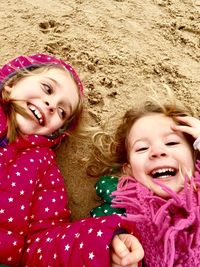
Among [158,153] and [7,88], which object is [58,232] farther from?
[7,88]

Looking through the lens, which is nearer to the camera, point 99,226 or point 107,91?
point 99,226

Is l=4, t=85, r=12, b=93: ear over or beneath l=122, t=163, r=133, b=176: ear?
over

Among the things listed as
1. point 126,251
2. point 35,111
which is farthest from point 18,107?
point 126,251

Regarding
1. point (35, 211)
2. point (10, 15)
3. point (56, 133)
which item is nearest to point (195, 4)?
point (10, 15)

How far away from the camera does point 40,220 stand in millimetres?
1611

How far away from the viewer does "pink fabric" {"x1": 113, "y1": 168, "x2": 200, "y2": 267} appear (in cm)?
139

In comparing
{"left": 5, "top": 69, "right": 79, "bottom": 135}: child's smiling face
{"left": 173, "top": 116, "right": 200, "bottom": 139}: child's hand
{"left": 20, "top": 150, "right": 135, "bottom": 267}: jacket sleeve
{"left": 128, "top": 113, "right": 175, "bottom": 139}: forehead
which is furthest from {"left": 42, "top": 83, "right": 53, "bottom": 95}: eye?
{"left": 173, "top": 116, "right": 200, "bottom": 139}: child's hand

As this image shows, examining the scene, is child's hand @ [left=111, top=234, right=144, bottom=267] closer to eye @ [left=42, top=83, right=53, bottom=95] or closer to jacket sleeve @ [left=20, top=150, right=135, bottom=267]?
jacket sleeve @ [left=20, top=150, right=135, bottom=267]

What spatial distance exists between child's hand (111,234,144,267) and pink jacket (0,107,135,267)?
21mm

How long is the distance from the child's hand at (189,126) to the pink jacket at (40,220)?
16.7 inches

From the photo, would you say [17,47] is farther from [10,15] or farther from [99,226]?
[99,226]

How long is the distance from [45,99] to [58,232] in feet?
1.71

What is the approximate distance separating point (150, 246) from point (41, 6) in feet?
4.68

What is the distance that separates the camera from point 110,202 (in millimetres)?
1708
